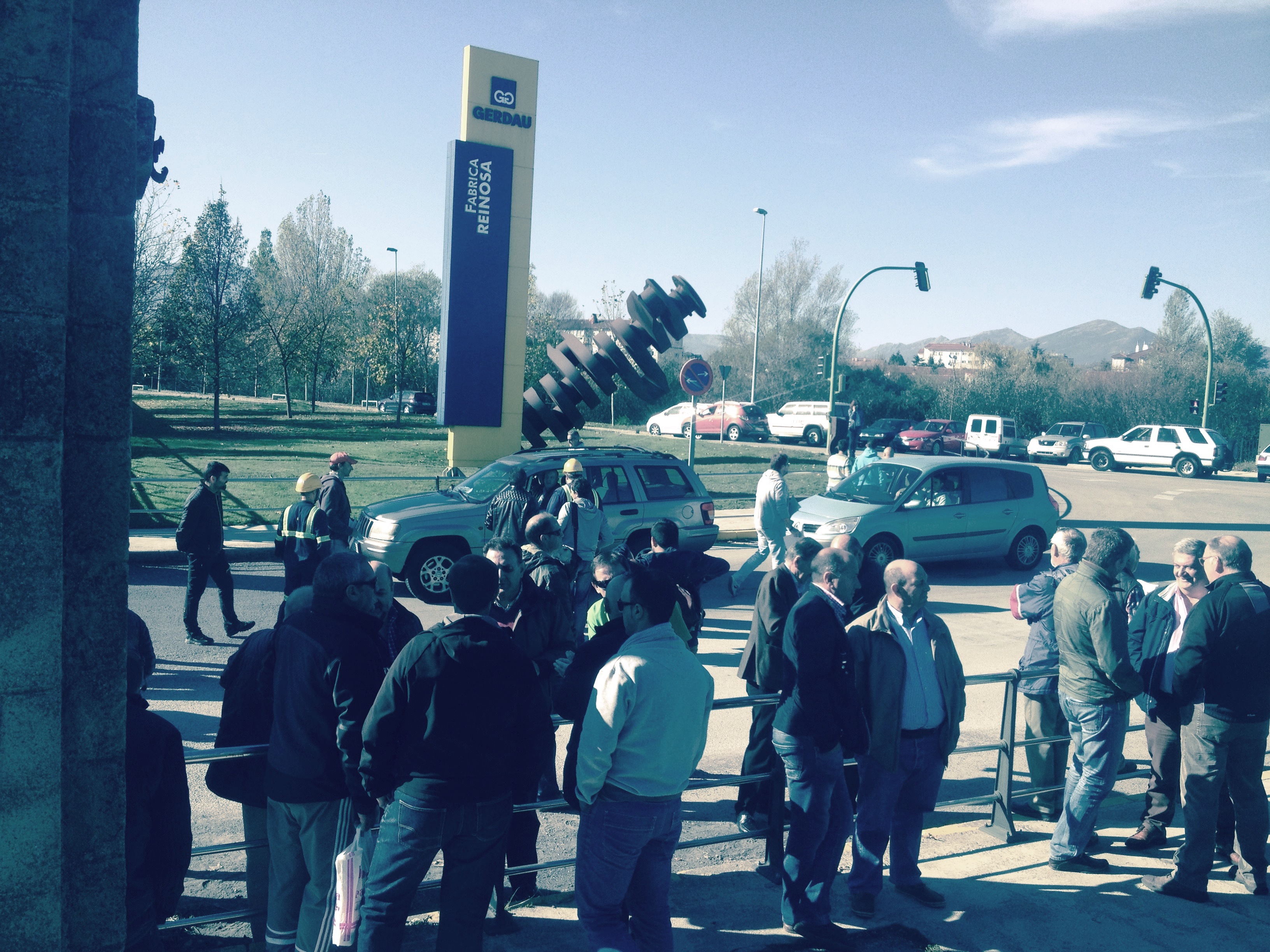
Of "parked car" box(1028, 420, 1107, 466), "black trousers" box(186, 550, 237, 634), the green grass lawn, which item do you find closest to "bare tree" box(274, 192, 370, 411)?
the green grass lawn

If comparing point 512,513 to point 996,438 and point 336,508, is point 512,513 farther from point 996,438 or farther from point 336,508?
point 996,438

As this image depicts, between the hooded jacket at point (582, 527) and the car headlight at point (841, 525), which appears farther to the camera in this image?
the car headlight at point (841, 525)

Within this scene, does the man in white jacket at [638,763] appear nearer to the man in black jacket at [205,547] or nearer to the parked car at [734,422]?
the man in black jacket at [205,547]

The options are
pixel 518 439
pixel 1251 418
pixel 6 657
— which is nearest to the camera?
pixel 6 657

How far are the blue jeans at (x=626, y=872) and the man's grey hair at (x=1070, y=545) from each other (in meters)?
3.50

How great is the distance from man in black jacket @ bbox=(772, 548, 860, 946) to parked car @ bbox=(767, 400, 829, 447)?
125ft

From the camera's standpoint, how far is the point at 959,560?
49.5ft

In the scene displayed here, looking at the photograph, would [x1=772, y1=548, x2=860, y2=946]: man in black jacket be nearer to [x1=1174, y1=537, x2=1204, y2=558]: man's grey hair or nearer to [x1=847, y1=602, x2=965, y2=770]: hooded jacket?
[x1=847, y1=602, x2=965, y2=770]: hooded jacket

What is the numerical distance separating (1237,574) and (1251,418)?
51.1 metres

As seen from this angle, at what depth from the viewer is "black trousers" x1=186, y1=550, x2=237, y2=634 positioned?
873cm

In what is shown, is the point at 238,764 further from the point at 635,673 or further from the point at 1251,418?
the point at 1251,418

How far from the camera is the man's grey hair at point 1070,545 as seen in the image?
5797mm

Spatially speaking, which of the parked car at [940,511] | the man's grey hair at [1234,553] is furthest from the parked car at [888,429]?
the man's grey hair at [1234,553]

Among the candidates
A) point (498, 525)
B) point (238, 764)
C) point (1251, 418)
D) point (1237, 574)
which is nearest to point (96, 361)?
point (238, 764)
